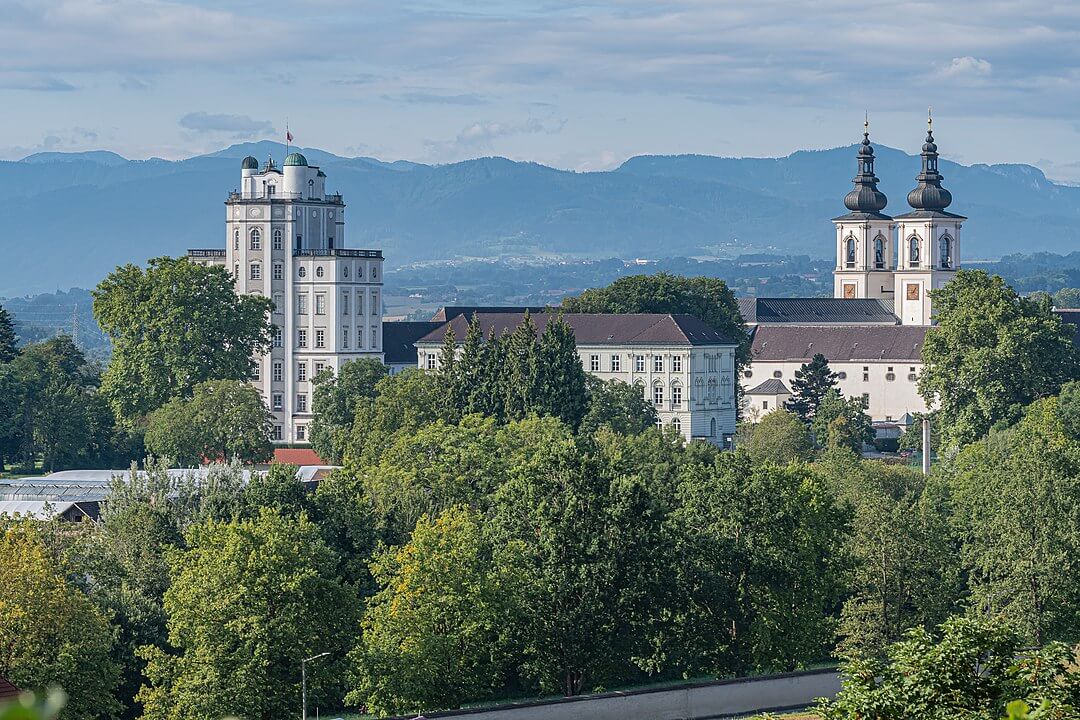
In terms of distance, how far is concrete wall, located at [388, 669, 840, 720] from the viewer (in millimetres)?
52375

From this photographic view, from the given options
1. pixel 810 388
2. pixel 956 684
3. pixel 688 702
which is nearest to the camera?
pixel 956 684

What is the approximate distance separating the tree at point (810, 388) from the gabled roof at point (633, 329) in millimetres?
6167

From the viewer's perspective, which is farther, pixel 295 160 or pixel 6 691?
pixel 295 160

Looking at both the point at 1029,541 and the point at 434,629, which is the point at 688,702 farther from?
the point at 1029,541

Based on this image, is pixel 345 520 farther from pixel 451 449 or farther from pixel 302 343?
pixel 302 343

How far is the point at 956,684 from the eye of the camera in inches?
1174

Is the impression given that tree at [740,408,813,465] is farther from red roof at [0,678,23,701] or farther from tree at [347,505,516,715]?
red roof at [0,678,23,701]

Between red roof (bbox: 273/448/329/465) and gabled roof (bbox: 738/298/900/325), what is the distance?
76330 mm

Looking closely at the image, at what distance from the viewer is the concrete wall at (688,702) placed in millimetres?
52375

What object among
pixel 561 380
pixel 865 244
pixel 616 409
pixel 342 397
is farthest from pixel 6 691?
pixel 865 244

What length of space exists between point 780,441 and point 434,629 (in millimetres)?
58592

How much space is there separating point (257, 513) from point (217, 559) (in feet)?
25.5

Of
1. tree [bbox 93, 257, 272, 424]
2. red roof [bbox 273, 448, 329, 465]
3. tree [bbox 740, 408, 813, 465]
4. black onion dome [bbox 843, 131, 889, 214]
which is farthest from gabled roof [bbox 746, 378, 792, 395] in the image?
red roof [bbox 273, 448, 329, 465]

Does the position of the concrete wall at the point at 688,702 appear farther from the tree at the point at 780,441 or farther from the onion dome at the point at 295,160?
the onion dome at the point at 295,160
